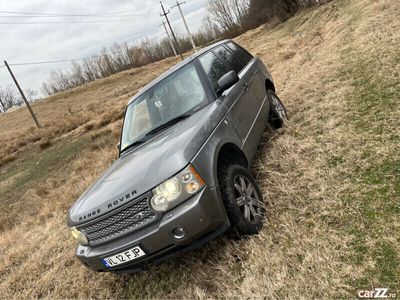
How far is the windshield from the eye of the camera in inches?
168

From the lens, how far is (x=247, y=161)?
4.05m

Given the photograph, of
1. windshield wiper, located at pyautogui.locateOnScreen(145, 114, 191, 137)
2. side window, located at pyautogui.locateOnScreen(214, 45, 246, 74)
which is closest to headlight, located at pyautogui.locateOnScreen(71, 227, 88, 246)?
windshield wiper, located at pyautogui.locateOnScreen(145, 114, 191, 137)

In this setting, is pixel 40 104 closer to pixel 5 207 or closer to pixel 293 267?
pixel 5 207

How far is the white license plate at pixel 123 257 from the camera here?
3047 millimetres

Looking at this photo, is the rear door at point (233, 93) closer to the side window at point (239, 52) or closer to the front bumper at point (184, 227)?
the side window at point (239, 52)

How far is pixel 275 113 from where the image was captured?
5965 mm

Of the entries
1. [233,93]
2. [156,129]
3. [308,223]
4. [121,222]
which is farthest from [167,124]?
[308,223]

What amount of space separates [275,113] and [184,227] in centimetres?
354

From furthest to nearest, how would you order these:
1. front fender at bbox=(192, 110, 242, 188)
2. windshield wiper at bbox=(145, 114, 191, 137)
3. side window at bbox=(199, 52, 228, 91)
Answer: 1. side window at bbox=(199, 52, 228, 91)
2. windshield wiper at bbox=(145, 114, 191, 137)
3. front fender at bbox=(192, 110, 242, 188)

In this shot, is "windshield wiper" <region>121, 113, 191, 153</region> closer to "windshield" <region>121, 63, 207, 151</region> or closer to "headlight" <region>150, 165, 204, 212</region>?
"windshield" <region>121, 63, 207, 151</region>

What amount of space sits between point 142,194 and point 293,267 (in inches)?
54.3

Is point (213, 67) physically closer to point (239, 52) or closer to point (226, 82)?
point (226, 82)

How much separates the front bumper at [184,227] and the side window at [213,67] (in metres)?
1.75

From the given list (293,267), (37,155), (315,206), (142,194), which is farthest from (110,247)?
(37,155)
